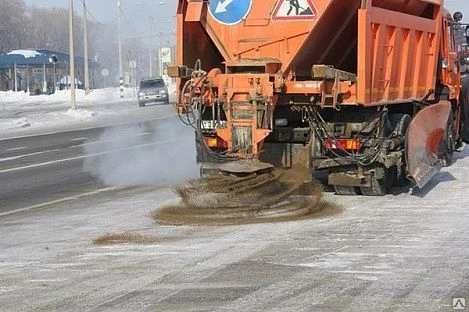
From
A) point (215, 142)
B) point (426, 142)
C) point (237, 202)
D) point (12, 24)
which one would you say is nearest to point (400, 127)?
point (426, 142)

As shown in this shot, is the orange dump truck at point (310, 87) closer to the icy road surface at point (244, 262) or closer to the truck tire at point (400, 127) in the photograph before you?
the truck tire at point (400, 127)

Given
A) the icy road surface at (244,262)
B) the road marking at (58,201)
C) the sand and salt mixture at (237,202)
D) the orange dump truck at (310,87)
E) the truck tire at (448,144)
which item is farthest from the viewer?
the truck tire at (448,144)

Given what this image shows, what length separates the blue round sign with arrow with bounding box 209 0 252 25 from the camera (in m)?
10.6

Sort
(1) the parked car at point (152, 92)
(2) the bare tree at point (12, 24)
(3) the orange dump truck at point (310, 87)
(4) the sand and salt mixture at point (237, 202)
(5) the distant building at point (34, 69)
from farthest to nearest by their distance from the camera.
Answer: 1. (2) the bare tree at point (12, 24)
2. (5) the distant building at point (34, 69)
3. (1) the parked car at point (152, 92)
4. (3) the orange dump truck at point (310, 87)
5. (4) the sand and salt mixture at point (237, 202)

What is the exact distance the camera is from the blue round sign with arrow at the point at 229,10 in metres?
10.6

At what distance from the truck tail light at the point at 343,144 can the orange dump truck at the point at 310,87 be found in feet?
0.04

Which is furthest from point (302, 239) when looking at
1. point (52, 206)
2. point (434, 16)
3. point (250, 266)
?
point (434, 16)

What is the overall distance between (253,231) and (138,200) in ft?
9.95

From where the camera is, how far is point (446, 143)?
13.7m

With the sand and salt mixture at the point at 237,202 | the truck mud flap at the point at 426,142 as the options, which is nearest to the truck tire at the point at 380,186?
the truck mud flap at the point at 426,142

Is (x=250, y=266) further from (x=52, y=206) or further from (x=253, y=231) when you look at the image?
(x=52, y=206)

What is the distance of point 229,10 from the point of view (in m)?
10.7

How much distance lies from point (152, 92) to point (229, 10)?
134ft

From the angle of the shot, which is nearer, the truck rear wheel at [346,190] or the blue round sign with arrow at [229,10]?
the blue round sign with arrow at [229,10]
